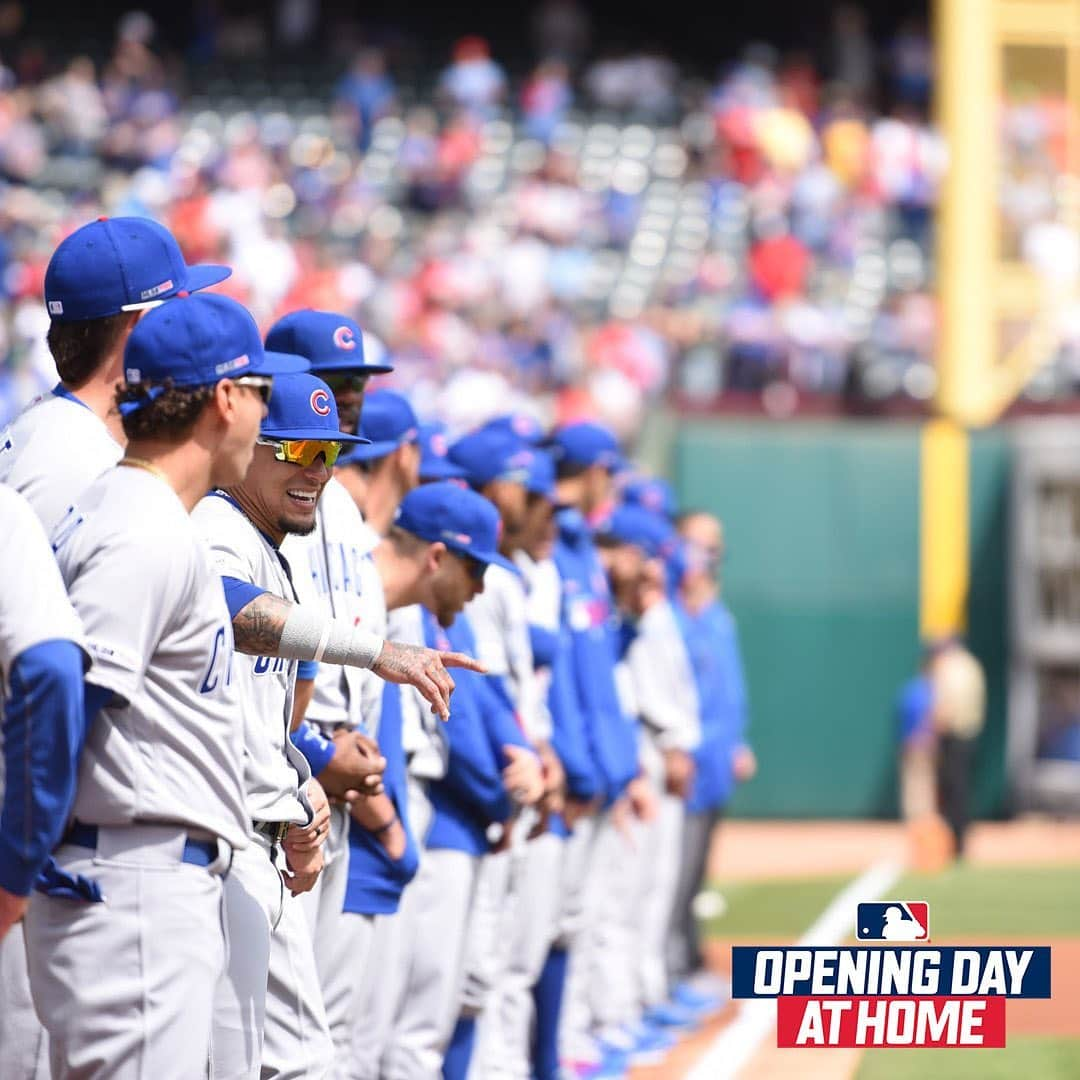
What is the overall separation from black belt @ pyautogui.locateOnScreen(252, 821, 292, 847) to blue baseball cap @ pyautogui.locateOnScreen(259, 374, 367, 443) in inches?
27.7

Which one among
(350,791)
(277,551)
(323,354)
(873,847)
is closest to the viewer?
(277,551)

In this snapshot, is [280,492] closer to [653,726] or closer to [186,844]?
[186,844]

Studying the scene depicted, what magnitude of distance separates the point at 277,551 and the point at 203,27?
19863 millimetres

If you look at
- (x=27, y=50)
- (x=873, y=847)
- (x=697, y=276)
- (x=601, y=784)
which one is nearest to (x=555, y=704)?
(x=601, y=784)

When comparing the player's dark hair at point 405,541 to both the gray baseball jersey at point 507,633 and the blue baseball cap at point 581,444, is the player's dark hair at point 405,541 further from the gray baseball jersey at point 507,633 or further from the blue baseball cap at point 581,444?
the blue baseball cap at point 581,444

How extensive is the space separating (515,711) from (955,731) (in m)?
8.63

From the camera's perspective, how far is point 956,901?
11.3 meters

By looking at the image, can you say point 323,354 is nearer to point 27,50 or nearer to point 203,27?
point 27,50

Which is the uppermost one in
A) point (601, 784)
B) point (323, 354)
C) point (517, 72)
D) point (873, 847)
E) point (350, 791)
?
point (517, 72)

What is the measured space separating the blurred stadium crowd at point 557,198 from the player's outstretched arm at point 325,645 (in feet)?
31.2

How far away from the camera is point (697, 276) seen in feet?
58.7

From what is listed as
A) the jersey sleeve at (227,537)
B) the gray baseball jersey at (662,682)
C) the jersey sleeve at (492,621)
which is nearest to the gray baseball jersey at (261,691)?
the jersey sleeve at (227,537)

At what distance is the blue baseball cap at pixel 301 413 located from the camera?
4.03m

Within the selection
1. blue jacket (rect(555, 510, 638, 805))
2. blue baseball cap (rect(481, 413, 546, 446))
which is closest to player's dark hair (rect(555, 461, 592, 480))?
blue jacket (rect(555, 510, 638, 805))
